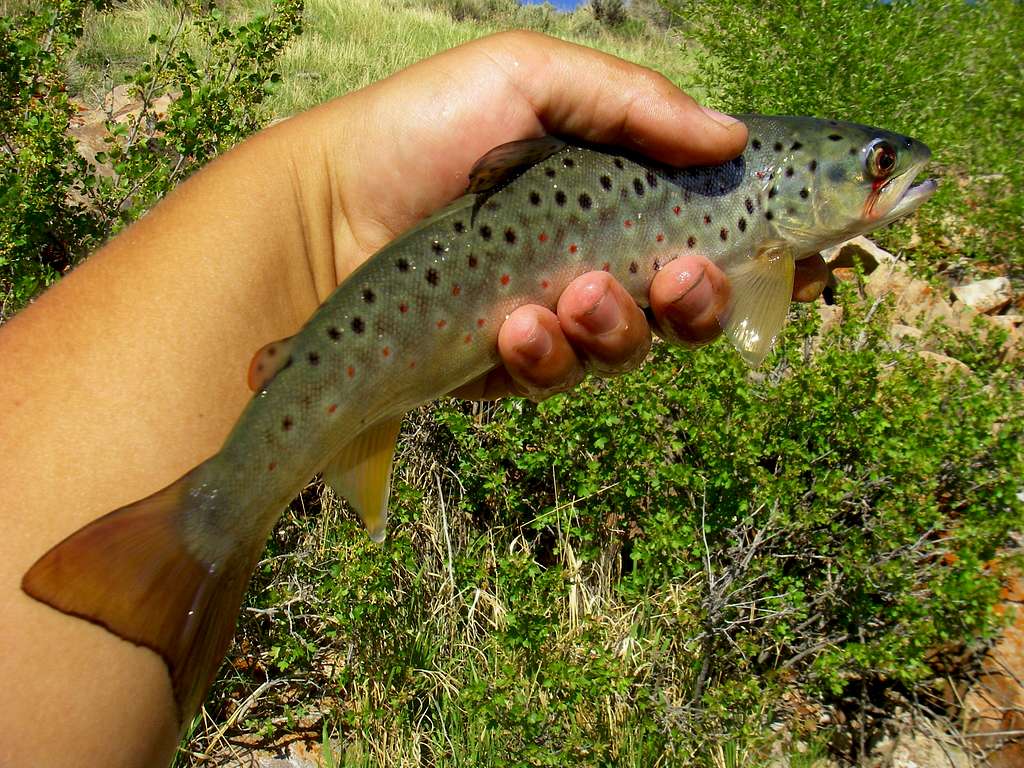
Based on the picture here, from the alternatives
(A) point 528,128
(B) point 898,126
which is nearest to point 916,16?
(B) point 898,126

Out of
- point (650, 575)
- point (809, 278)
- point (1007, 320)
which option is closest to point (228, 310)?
point (809, 278)

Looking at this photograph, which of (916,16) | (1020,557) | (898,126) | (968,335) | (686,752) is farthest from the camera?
(916,16)

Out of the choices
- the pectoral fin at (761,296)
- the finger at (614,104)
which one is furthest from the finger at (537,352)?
the finger at (614,104)

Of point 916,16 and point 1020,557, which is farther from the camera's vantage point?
point 916,16

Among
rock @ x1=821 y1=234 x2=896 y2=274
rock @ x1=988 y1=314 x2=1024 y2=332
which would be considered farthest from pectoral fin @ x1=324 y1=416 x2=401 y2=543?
rock @ x1=988 y1=314 x2=1024 y2=332

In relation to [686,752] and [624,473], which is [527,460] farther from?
[686,752]

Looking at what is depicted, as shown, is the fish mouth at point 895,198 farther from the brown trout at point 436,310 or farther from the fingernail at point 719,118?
the fingernail at point 719,118
